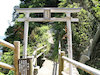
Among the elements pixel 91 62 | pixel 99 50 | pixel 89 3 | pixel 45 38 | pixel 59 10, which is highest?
pixel 89 3

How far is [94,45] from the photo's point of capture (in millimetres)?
7023

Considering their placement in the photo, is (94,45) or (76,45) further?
(76,45)

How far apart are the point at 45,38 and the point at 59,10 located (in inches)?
169

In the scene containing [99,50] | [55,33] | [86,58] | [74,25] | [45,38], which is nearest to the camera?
[86,58]

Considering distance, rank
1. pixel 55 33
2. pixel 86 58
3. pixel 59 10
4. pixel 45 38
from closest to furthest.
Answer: pixel 59 10
pixel 86 58
pixel 45 38
pixel 55 33

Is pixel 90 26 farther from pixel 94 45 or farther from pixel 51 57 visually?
pixel 51 57

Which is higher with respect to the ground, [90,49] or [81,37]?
[81,37]

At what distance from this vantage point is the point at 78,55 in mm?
7711

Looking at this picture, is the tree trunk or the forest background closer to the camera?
the tree trunk

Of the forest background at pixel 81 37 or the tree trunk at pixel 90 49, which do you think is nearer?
the tree trunk at pixel 90 49

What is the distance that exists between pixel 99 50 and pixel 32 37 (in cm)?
542

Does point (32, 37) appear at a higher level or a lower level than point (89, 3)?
lower

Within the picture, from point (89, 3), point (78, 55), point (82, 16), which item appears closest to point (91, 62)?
point (78, 55)

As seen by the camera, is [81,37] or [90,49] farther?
[81,37]
